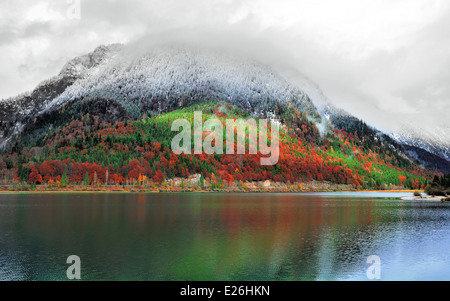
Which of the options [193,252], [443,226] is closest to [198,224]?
[193,252]

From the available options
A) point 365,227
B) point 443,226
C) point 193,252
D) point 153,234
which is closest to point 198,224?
point 153,234

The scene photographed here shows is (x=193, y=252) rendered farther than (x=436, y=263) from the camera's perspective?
Yes

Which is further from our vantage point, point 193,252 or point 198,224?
point 198,224

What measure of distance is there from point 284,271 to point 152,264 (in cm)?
1220
